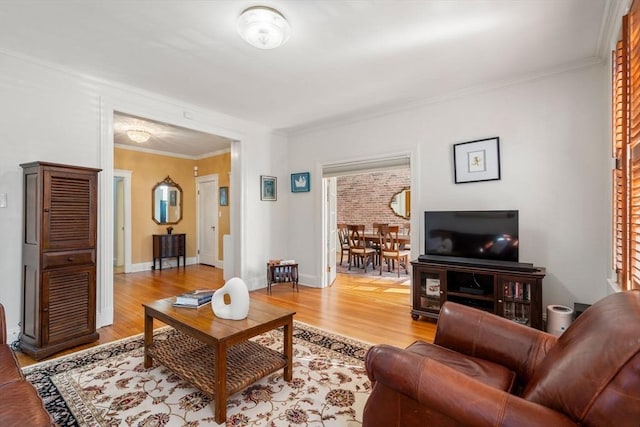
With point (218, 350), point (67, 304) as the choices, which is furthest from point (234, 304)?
point (67, 304)

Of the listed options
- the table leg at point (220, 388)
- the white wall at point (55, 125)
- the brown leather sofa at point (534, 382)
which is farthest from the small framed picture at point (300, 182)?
the brown leather sofa at point (534, 382)

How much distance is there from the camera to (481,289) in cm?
315

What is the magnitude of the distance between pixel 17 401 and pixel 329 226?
412 centimetres

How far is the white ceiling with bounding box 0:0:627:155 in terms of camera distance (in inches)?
84.0

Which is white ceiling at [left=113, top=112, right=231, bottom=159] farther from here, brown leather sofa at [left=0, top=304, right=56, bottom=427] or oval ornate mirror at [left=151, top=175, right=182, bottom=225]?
brown leather sofa at [left=0, top=304, right=56, bottom=427]

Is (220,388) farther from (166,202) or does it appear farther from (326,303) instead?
(166,202)

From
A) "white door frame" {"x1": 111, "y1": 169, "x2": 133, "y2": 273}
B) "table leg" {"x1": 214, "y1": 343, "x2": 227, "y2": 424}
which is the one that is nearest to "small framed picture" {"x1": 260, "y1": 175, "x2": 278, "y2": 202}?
"white door frame" {"x1": 111, "y1": 169, "x2": 133, "y2": 273}

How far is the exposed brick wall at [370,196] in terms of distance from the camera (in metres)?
7.88

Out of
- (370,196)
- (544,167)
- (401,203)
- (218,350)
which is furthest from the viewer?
(370,196)

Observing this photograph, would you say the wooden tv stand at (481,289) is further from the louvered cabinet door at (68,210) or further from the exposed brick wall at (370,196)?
the exposed brick wall at (370,196)

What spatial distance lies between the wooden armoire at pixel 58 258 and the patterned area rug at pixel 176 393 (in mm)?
286

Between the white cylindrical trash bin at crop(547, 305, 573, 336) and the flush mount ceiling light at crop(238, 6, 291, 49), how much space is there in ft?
10.5

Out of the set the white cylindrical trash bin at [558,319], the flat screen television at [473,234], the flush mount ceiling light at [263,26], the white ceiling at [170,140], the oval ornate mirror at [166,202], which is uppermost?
the white ceiling at [170,140]

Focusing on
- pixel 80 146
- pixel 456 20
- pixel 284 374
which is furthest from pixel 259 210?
pixel 456 20
